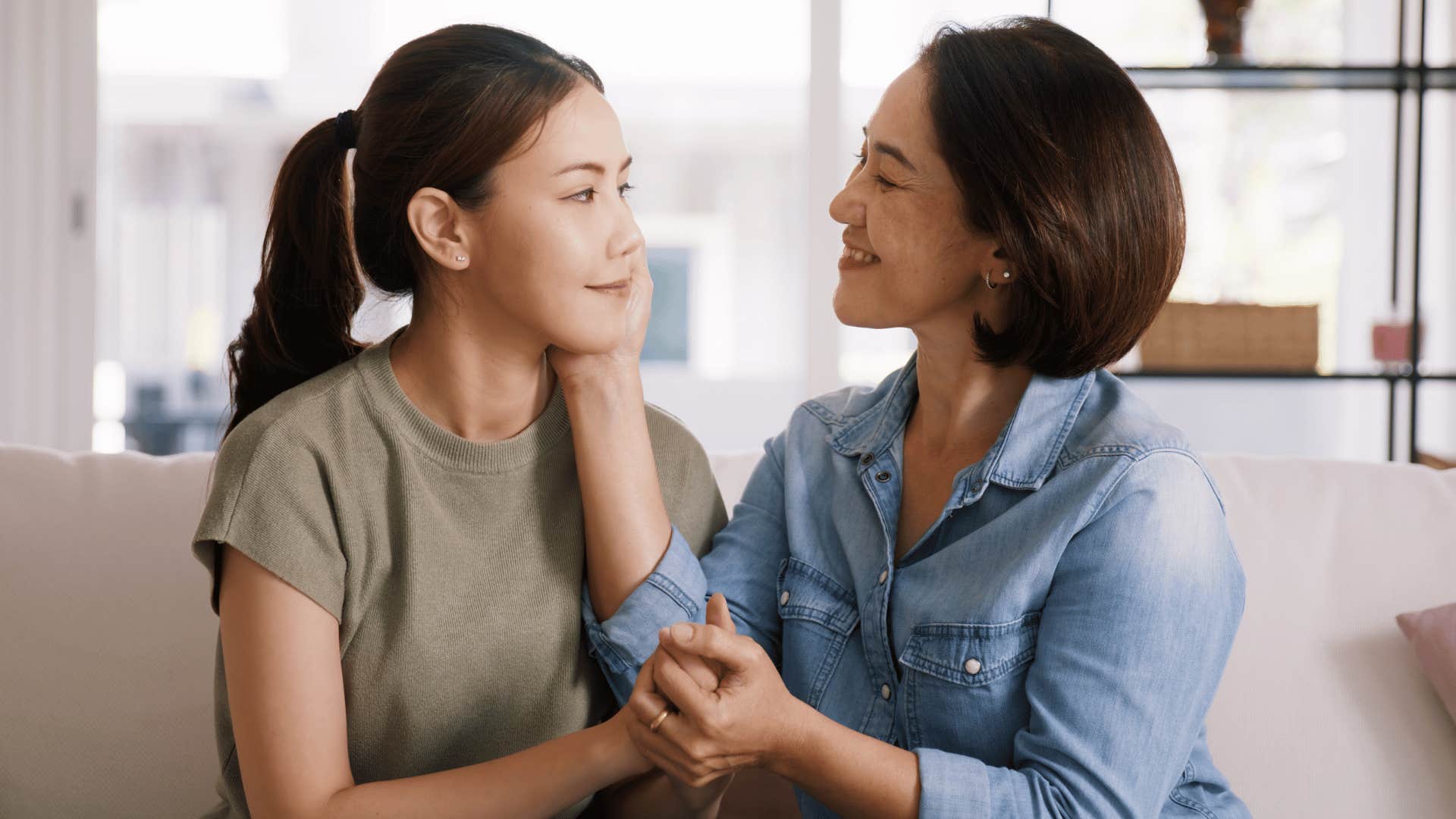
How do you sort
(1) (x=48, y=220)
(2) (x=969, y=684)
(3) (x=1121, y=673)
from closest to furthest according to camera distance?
1. (3) (x=1121, y=673)
2. (2) (x=969, y=684)
3. (1) (x=48, y=220)

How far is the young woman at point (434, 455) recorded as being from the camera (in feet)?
3.80

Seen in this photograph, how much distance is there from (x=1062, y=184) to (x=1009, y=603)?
1.35 ft

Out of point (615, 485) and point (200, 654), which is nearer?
point (615, 485)

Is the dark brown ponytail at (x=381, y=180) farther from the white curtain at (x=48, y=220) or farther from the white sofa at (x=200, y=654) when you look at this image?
the white curtain at (x=48, y=220)

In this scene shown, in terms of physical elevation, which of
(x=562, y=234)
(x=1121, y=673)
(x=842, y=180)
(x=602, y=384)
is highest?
(x=842, y=180)

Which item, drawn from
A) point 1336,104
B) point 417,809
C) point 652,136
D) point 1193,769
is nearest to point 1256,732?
point 1193,769

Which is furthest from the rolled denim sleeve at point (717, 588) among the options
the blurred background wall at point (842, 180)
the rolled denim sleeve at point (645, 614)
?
the blurred background wall at point (842, 180)

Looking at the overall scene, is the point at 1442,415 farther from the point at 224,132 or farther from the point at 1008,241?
the point at 224,132

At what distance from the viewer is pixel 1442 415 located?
332 cm

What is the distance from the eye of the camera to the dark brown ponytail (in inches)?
48.6

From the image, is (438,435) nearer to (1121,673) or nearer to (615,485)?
(615,485)

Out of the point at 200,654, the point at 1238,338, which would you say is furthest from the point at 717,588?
the point at 1238,338

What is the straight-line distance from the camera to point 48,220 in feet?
10.7

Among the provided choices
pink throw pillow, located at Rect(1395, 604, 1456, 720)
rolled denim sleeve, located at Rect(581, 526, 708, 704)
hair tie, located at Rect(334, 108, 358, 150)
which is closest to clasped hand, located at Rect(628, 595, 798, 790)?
rolled denim sleeve, located at Rect(581, 526, 708, 704)
